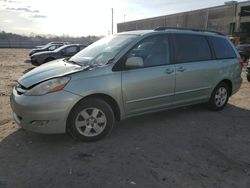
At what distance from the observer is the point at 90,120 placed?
4203 millimetres

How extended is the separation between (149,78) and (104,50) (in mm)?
Answer: 944

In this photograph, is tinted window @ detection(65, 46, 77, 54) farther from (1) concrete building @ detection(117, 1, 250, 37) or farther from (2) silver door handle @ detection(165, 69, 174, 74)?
(1) concrete building @ detection(117, 1, 250, 37)

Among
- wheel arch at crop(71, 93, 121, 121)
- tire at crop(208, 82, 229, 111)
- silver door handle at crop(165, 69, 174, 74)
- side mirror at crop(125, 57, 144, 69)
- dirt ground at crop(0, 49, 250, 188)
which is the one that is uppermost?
side mirror at crop(125, 57, 144, 69)

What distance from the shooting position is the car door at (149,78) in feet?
14.7

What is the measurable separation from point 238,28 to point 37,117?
4462 centimetres

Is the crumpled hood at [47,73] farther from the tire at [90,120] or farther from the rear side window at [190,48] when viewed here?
the rear side window at [190,48]

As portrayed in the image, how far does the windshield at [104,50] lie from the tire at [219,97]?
2.40m

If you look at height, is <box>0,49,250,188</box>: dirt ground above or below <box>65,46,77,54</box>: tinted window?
below

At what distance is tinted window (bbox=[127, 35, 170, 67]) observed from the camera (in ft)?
15.3

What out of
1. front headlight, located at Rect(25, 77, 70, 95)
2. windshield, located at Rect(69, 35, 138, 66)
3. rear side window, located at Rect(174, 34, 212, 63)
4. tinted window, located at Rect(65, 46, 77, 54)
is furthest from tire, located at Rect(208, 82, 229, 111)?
tinted window, located at Rect(65, 46, 77, 54)

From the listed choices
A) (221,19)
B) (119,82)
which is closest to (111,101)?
(119,82)

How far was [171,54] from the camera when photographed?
16.5 ft

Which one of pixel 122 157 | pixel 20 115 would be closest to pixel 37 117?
pixel 20 115

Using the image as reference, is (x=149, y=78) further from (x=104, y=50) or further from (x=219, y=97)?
(x=219, y=97)
